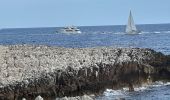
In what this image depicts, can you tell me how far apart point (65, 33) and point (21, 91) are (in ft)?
480

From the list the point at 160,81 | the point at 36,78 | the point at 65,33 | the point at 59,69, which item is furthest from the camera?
the point at 65,33

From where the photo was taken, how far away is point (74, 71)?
34875 millimetres

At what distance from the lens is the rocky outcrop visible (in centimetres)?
3127

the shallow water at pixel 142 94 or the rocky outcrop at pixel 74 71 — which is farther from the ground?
the rocky outcrop at pixel 74 71

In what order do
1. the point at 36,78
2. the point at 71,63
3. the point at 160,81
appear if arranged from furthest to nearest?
the point at 160,81 → the point at 71,63 → the point at 36,78

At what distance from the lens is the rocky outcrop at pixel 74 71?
103 ft

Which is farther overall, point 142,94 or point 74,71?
point 142,94

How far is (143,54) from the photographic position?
44906 millimetres

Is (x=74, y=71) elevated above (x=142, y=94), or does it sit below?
above

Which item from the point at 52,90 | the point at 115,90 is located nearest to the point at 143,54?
the point at 115,90

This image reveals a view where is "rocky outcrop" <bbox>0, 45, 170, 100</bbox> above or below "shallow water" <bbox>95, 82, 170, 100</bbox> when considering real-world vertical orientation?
above

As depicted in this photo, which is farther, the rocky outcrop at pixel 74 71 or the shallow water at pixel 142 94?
the shallow water at pixel 142 94

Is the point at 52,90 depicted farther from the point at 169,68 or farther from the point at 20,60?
the point at 169,68

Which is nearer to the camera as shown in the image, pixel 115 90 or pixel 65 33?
pixel 115 90
